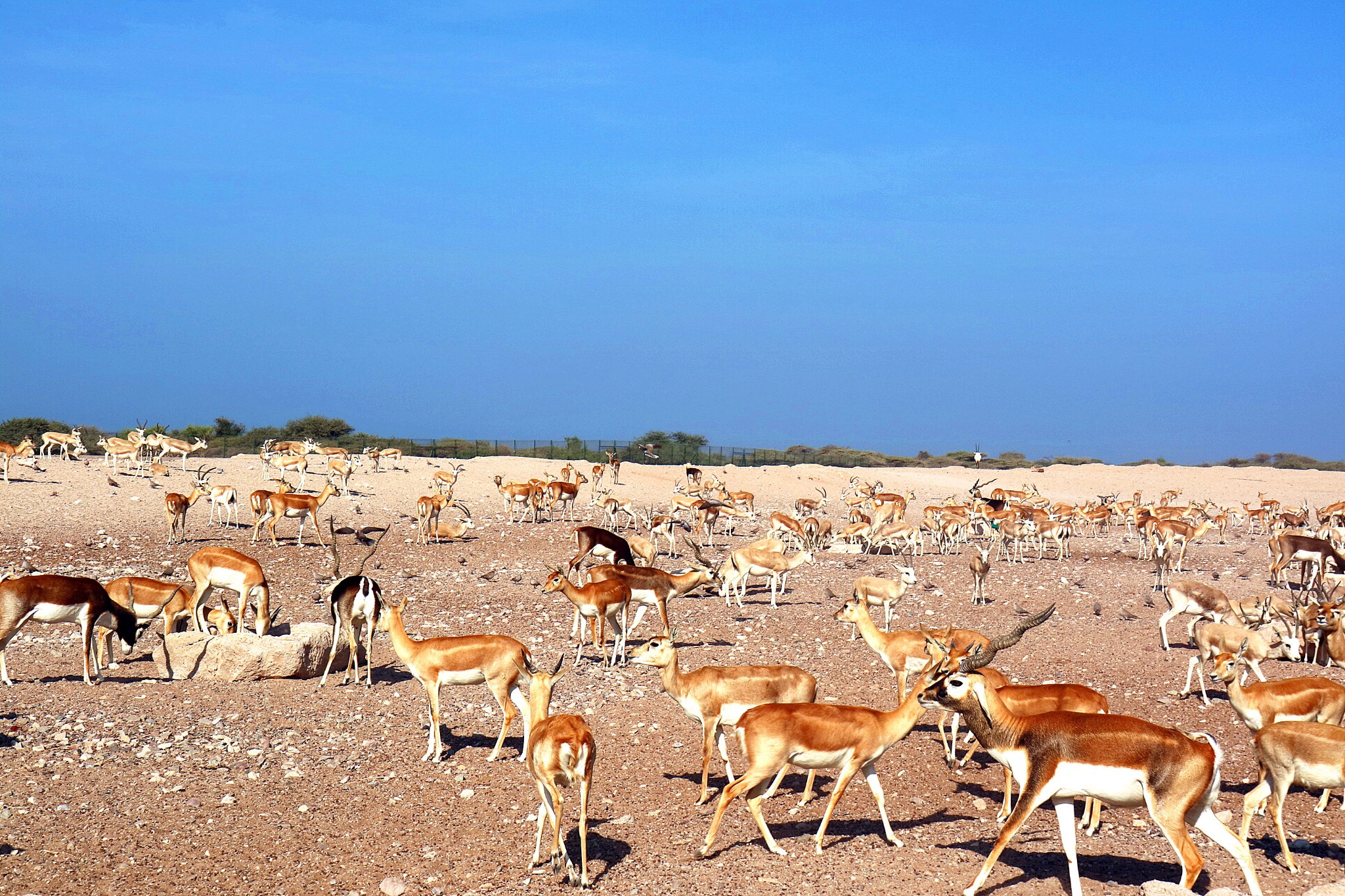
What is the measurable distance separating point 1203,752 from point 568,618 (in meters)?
11.5

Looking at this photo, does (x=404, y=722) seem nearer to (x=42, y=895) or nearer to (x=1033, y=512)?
(x=42, y=895)

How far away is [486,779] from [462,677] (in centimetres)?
116

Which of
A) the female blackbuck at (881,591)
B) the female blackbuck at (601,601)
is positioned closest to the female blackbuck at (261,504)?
the female blackbuck at (601,601)

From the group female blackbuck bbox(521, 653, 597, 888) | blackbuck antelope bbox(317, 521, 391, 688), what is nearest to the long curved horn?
female blackbuck bbox(521, 653, 597, 888)

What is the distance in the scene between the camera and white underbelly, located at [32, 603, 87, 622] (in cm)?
1327

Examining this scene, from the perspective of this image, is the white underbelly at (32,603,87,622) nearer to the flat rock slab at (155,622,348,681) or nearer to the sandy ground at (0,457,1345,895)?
the sandy ground at (0,457,1345,895)

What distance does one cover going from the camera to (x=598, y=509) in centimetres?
3394

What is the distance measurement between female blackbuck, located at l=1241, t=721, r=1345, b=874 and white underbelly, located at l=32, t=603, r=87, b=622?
1275cm

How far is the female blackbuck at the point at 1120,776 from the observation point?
7.35 metres

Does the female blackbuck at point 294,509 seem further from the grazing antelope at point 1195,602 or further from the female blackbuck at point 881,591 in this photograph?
the grazing antelope at point 1195,602

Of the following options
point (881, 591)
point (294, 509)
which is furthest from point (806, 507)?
point (881, 591)

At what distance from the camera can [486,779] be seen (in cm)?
1027

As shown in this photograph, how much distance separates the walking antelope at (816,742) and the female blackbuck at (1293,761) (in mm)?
2582

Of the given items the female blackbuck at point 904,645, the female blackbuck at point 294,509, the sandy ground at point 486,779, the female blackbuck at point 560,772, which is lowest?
the sandy ground at point 486,779
